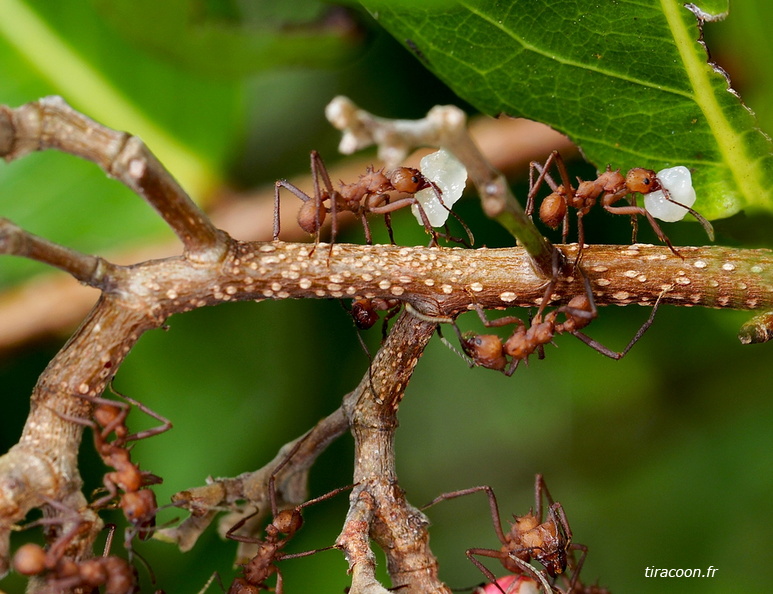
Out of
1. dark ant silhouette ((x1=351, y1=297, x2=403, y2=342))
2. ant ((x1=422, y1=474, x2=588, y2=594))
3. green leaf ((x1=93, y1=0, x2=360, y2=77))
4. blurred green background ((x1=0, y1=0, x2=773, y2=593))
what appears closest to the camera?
dark ant silhouette ((x1=351, y1=297, x2=403, y2=342))

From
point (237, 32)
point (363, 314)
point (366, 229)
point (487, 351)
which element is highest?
point (237, 32)

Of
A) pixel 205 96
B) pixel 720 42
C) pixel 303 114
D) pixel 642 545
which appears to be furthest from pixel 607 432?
pixel 205 96

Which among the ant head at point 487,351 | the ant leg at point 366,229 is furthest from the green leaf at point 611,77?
the ant head at point 487,351

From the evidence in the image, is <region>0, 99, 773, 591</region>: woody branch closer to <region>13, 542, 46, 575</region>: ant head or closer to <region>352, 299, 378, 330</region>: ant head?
<region>13, 542, 46, 575</region>: ant head

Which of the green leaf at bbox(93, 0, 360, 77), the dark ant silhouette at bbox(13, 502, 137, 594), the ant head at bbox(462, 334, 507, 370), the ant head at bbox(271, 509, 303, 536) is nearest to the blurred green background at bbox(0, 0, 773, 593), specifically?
the green leaf at bbox(93, 0, 360, 77)

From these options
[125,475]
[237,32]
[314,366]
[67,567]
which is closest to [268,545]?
[125,475]

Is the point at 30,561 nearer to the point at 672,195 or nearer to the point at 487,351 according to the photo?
the point at 487,351
